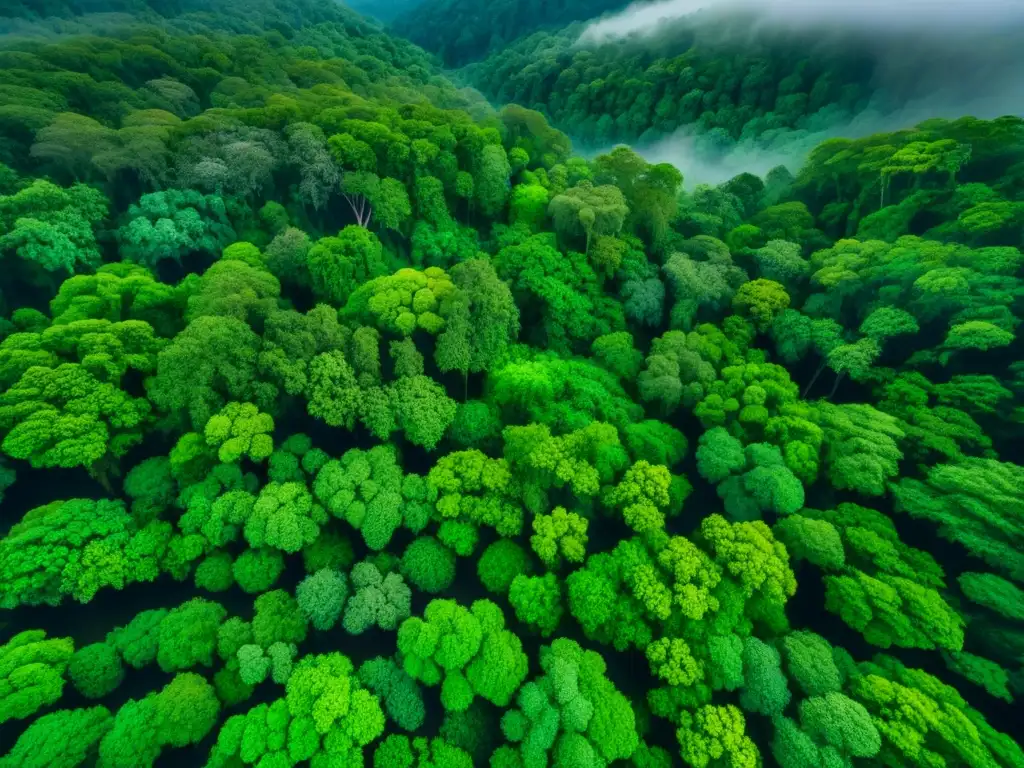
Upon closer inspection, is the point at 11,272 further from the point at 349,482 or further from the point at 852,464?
the point at 852,464

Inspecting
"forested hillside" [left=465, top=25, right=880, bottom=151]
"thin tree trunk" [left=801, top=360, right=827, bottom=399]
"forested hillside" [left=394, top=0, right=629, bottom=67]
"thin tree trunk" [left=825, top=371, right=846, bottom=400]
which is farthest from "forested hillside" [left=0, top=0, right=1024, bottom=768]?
"forested hillside" [left=394, top=0, right=629, bottom=67]

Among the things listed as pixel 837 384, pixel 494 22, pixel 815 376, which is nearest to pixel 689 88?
pixel 494 22

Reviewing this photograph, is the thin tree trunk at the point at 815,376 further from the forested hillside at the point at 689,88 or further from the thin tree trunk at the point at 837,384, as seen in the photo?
the forested hillside at the point at 689,88

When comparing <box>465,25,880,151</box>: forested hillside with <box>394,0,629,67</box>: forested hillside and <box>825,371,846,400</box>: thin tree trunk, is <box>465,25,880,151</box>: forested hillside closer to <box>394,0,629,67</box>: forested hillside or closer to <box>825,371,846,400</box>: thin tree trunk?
<box>394,0,629,67</box>: forested hillside

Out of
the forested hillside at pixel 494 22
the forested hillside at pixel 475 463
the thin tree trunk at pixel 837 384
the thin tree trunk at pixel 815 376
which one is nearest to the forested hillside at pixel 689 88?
the forested hillside at pixel 494 22

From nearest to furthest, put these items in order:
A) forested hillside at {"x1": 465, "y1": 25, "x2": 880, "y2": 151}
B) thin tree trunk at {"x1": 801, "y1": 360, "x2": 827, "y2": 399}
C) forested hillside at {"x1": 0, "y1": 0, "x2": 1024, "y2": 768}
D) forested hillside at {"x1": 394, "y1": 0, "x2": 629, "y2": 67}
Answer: forested hillside at {"x1": 0, "y1": 0, "x2": 1024, "y2": 768} < thin tree trunk at {"x1": 801, "y1": 360, "x2": 827, "y2": 399} < forested hillside at {"x1": 465, "y1": 25, "x2": 880, "y2": 151} < forested hillside at {"x1": 394, "y1": 0, "x2": 629, "y2": 67}

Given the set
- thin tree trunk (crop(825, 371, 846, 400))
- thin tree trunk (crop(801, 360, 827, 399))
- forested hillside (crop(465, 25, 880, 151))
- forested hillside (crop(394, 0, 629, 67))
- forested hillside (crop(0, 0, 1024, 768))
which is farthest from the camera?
forested hillside (crop(394, 0, 629, 67))

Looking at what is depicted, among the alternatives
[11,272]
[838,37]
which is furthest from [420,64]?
[11,272]

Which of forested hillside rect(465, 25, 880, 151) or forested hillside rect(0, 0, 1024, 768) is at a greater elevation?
forested hillside rect(465, 25, 880, 151)
